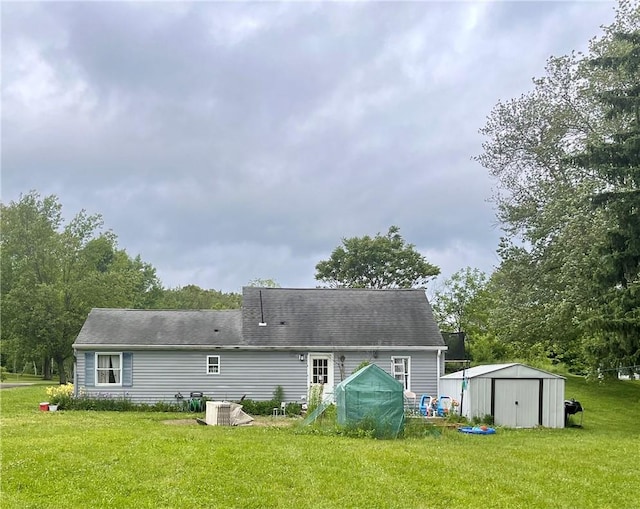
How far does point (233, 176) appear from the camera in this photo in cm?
2442

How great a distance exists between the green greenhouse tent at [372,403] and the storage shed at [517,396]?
5.11 metres

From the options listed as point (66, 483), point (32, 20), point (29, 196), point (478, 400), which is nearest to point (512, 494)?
point (66, 483)

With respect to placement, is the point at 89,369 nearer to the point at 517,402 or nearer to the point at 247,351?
the point at 247,351

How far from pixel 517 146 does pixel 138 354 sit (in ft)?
59.0

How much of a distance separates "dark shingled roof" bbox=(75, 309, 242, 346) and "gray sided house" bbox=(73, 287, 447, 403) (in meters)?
0.04

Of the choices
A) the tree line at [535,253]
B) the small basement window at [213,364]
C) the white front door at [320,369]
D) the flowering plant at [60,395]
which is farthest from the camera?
the white front door at [320,369]

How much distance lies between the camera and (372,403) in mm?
15016

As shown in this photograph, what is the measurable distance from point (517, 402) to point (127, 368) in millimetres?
12929

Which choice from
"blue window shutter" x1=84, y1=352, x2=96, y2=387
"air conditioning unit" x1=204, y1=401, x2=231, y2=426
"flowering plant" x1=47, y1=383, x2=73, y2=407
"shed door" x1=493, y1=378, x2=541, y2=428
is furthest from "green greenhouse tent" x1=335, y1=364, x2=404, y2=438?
"blue window shutter" x1=84, y1=352, x2=96, y2=387

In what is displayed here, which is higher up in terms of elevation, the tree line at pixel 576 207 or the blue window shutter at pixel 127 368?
the tree line at pixel 576 207

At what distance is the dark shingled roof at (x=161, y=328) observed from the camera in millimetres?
22547

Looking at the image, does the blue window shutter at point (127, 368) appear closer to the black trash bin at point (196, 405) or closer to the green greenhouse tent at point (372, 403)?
the black trash bin at point (196, 405)

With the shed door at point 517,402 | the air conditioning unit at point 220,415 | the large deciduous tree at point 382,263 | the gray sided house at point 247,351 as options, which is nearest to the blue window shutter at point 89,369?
the gray sided house at point 247,351

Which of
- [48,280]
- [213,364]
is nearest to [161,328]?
[213,364]
